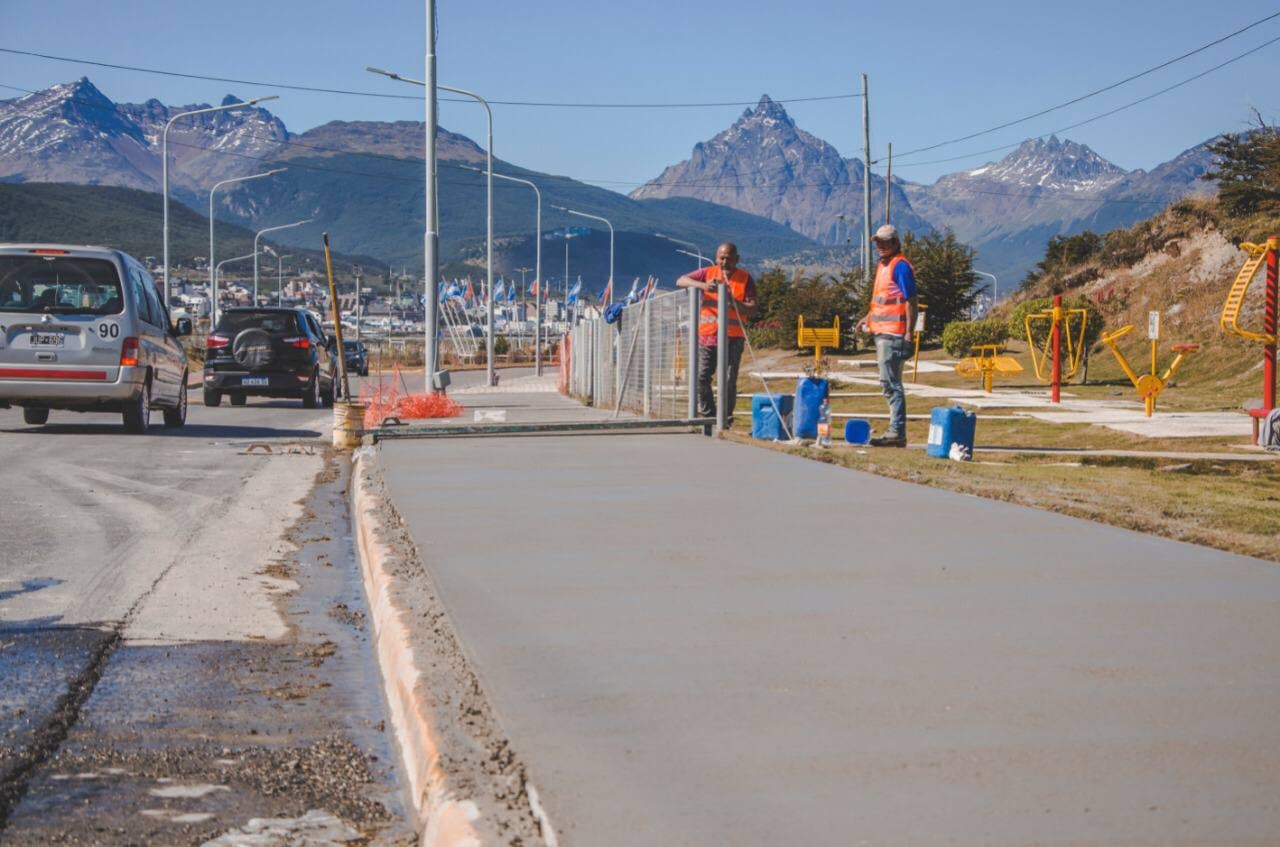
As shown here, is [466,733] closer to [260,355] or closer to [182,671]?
[182,671]

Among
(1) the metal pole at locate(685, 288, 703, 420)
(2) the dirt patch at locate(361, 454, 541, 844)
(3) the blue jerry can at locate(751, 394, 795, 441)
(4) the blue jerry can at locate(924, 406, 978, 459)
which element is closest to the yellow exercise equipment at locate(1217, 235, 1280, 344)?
(4) the blue jerry can at locate(924, 406, 978, 459)

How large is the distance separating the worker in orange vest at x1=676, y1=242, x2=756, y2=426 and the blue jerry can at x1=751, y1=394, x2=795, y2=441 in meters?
0.35

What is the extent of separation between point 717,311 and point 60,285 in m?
7.55

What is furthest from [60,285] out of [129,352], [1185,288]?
[1185,288]

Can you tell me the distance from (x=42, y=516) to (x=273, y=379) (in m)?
15.9

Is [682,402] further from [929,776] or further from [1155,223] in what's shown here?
[1155,223]

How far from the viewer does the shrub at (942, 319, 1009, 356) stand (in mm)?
36469

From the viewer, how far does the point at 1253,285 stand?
28641 mm

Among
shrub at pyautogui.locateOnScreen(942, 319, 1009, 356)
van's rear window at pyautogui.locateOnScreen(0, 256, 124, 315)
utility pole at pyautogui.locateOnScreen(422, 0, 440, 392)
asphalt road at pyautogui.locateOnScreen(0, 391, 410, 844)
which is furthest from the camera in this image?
shrub at pyautogui.locateOnScreen(942, 319, 1009, 356)

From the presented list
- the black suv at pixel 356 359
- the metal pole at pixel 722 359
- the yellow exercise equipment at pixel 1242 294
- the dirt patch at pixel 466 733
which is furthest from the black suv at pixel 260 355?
the black suv at pixel 356 359

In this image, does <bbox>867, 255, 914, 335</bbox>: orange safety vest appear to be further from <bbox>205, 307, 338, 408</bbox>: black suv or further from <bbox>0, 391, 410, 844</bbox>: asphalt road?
<bbox>205, 307, 338, 408</bbox>: black suv

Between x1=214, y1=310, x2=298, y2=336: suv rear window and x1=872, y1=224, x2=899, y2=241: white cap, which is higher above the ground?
x1=872, y1=224, x2=899, y2=241: white cap

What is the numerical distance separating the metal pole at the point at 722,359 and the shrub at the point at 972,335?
23.2m

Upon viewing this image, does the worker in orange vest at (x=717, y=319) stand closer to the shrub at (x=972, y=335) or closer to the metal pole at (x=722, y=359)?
the metal pole at (x=722, y=359)
